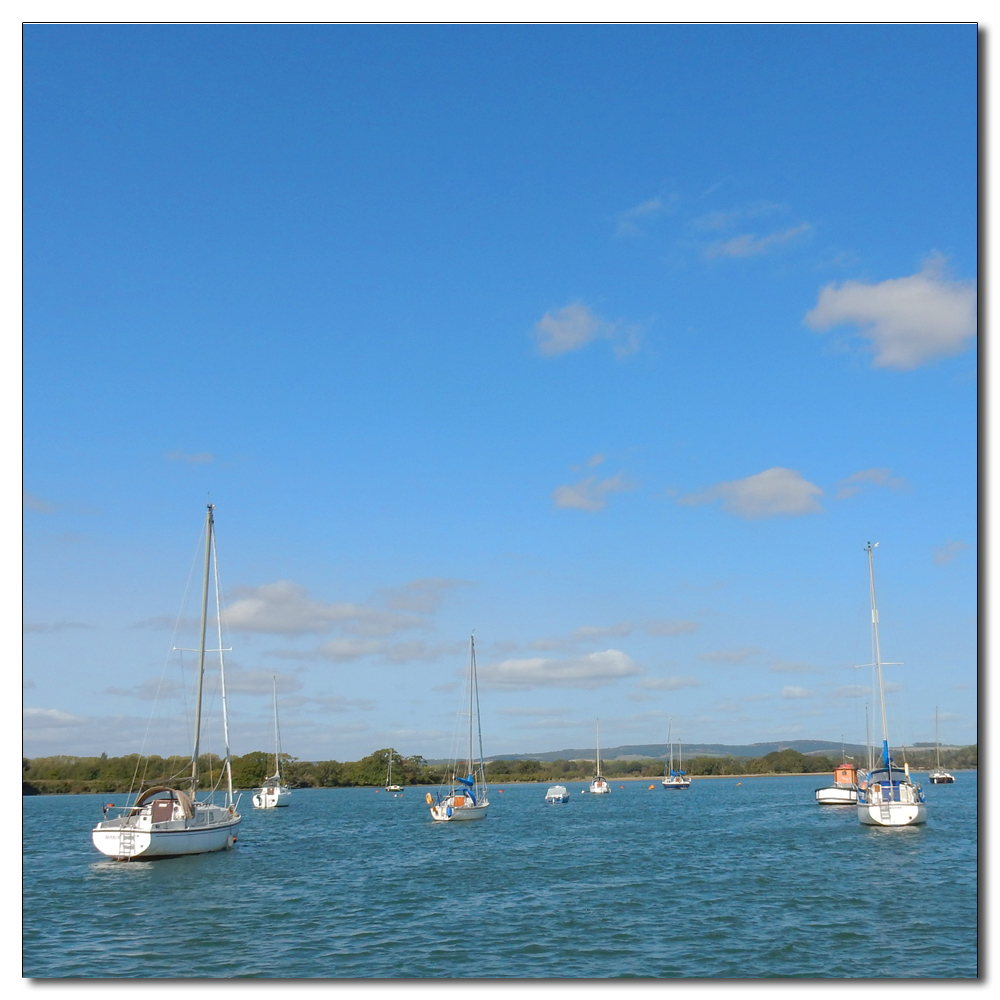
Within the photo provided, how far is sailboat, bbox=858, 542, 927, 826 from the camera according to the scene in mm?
32312

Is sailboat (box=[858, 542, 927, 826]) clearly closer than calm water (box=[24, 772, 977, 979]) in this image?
No

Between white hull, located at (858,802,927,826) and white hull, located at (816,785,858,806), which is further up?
white hull, located at (858,802,927,826)

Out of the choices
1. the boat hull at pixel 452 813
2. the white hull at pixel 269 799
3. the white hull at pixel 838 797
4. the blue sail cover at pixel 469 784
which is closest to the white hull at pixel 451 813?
the boat hull at pixel 452 813

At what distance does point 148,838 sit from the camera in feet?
83.1

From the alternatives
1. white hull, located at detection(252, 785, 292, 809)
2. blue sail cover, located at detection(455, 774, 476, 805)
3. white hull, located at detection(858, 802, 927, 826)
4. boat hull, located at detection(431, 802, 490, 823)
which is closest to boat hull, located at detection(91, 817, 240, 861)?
boat hull, located at detection(431, 802, 490, 823)

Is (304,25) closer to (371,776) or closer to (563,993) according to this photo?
(563,993)

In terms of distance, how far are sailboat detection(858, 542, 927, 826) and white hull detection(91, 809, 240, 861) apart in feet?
74.0

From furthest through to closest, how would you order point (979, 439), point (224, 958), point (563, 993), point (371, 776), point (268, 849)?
1. point (371, 776)
2. point (268, 849)
3. point (224, 958)
4. point (979, 439)
5. point (563, 993)

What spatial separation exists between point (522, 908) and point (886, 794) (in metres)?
21.5

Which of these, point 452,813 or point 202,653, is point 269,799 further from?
point 202,653

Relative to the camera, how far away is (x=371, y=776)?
383ft

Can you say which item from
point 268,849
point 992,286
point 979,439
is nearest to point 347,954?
point 979,439

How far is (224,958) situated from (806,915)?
9725 mm

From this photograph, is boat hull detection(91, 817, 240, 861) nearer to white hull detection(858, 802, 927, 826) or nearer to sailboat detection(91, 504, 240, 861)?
sailboat detection(91, 504, 240, 861)
